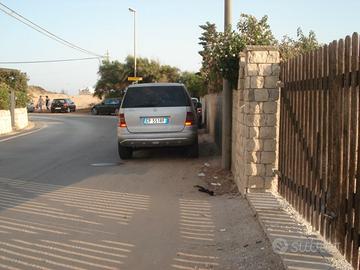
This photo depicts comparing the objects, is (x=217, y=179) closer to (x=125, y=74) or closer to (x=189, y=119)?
(x=189, y=119)

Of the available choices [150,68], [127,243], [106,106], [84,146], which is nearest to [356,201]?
[127,243]

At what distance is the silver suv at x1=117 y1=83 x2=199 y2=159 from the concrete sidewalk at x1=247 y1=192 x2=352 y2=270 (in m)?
5.56

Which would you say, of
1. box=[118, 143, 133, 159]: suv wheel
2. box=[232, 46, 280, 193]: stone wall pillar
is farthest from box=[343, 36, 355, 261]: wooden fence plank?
box=[118, 143, 133, 159]: suv wheel

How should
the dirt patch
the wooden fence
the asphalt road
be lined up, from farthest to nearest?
the dirt patch < the asphalt road < the wooden fence

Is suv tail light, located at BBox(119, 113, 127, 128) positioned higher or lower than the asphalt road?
higher

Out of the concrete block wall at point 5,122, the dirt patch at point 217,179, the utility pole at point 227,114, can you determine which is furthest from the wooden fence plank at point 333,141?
the concrete block wall at point 5,122

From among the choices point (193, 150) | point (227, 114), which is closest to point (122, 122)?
point (193, 150)

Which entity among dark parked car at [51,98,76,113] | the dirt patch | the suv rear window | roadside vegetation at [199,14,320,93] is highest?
roadside vegetation at [199,14,320,93]

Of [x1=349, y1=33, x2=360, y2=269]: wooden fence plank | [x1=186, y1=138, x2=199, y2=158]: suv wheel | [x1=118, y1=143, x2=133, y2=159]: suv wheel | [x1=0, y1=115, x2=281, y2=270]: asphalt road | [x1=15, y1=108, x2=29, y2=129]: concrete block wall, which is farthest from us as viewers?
[x1=15, y1=108, x2=29, y2=129]: concrete block wall

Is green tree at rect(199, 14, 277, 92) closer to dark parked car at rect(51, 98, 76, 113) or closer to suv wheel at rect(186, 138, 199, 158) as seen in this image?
suv wheel at rect(186, 138, 199, 158)

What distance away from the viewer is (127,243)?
593cm

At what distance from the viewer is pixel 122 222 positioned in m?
6.88

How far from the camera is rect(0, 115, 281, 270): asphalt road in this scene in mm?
5344

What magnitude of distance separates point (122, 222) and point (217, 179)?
3.40 metres
